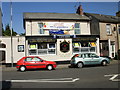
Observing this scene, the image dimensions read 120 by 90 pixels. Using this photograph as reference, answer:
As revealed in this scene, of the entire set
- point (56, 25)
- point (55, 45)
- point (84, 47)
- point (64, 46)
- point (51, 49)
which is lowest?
point (51, 49)

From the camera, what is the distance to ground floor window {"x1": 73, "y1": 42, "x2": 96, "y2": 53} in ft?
67.1

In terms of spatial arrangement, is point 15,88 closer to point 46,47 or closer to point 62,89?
point 62,89

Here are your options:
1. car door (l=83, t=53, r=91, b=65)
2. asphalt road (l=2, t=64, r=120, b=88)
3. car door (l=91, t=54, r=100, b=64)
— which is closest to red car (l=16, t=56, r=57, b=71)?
asphalt road (l=2, t=64, r=120, b=88)

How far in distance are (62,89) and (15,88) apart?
232 cm

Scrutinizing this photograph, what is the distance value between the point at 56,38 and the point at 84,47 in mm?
4275

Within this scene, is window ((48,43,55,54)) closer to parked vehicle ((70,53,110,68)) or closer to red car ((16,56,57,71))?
parked vehicle ((70,53,110,68))

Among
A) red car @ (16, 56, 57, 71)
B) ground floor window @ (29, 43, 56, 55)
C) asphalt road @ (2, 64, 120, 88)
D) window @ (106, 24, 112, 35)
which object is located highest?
window @ (106, 24, 112, 35)

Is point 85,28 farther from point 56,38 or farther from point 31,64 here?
point 31,64

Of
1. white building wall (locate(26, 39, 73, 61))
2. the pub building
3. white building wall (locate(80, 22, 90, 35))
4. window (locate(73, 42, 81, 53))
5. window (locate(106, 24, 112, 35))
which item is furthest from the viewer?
window (locate(106, 24, 112, 35))

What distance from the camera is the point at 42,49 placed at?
64.3ft

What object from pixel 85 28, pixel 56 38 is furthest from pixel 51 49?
pixel 85 28

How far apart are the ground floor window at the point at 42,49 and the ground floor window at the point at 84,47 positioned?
3058 mm

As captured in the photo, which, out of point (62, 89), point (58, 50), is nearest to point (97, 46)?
point (58, 50)

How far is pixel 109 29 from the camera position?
23.0 m
